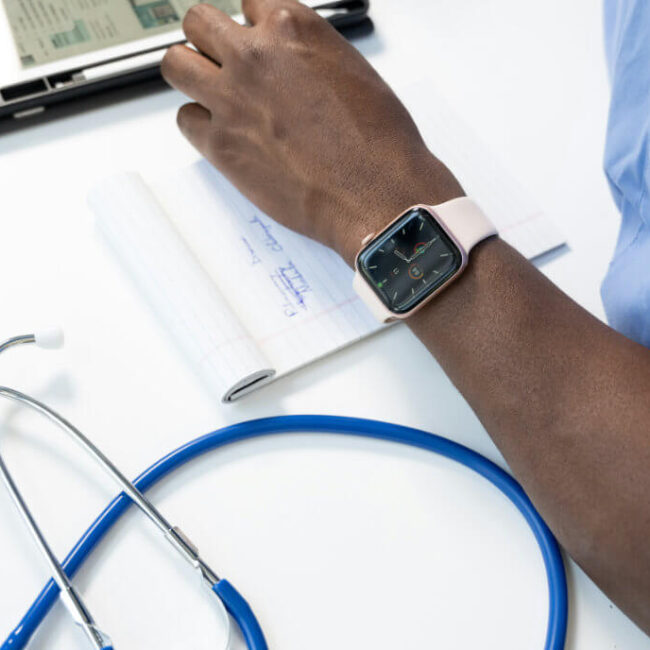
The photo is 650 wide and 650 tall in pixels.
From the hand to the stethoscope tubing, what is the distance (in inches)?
6.4

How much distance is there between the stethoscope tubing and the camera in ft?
1.81

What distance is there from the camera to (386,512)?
61 centimetres

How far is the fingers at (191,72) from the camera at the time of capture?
2.52 ft

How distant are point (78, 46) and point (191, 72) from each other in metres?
0.17

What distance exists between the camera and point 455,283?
0.62 m

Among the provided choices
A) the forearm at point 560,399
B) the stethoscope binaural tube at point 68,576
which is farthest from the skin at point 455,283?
the stethoscope binaural tube at point 68,576

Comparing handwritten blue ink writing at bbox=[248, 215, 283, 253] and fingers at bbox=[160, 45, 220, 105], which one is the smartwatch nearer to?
handwritten blue ink writing at bbox=[248, 215, 283, 253]

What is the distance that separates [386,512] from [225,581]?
0.47ft

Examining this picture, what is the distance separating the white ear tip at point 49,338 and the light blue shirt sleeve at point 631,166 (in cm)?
47

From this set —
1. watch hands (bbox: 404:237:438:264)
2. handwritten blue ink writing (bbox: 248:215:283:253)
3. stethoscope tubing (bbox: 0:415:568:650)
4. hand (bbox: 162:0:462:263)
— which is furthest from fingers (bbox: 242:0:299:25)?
stethoscope tubing (bbox: 0:415:568:650)

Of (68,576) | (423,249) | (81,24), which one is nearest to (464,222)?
(423,249)

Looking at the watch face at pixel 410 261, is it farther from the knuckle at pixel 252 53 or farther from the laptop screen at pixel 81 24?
the laptop screen at pixel 81 24

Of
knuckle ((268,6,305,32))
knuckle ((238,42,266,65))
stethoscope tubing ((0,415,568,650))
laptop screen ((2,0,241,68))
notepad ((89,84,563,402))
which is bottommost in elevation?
stethoscope tubing ((0,415,568,650))

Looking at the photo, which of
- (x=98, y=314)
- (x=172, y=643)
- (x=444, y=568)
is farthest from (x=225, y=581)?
(x=98, y=314)
